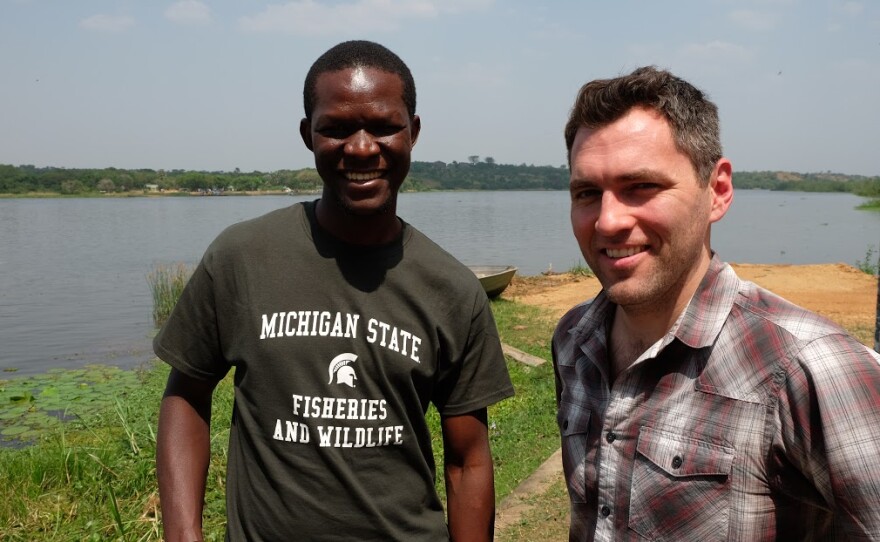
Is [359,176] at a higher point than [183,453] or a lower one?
higher

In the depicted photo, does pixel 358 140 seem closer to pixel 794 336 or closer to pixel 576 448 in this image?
pixel 576 448

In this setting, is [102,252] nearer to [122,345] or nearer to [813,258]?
[122,345]

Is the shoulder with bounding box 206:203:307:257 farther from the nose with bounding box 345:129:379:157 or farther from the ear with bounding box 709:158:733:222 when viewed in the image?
the ear with bounding box 709:158:733:222

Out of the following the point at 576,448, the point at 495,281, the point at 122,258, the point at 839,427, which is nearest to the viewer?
the point at 839,427

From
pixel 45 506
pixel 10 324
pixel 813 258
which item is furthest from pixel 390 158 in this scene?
pixel 813 258

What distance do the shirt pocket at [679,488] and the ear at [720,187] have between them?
0.57 metres

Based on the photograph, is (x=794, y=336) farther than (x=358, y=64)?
No

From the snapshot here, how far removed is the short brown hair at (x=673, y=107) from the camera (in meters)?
1.78

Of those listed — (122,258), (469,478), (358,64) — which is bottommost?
(122,258)

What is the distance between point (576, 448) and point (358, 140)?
107 centimetres

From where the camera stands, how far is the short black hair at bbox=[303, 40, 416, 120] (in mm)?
2219

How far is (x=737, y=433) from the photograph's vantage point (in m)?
1.59

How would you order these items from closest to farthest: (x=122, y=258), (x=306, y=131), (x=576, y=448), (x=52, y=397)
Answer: (x=576, y=448)
(x=306, y=131)
(x=52, y=397)
(x=122, y=258)

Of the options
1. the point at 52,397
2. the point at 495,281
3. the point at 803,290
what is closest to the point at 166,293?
the point at 52,397
